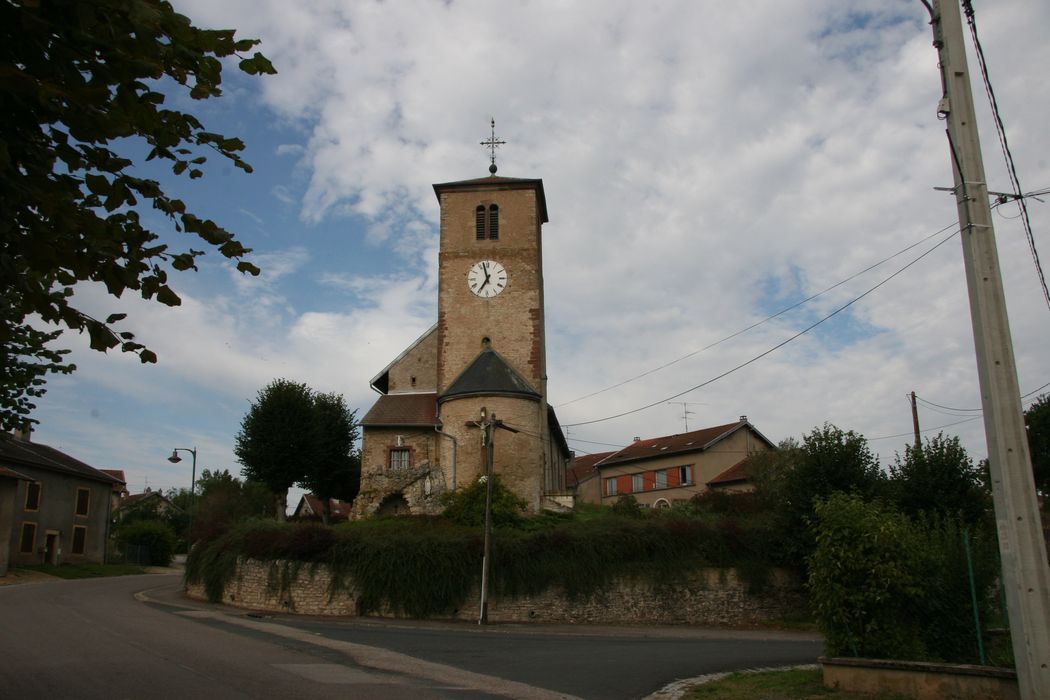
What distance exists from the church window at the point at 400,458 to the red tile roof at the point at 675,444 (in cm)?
2120

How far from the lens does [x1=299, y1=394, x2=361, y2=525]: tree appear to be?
3962 cm

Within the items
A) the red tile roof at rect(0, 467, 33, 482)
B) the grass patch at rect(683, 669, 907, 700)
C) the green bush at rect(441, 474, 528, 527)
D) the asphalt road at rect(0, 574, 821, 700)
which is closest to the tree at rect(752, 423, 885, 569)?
the asphalt road at rect(0, 574, 821, 700)

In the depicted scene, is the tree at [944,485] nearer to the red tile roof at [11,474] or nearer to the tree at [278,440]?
the tree at [278,440]

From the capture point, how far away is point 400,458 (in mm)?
33281

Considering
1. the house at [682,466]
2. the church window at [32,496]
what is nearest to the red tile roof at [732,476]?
the house at [682,466]

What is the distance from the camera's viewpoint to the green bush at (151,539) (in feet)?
173

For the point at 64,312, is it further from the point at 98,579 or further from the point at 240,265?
the point at 98,579

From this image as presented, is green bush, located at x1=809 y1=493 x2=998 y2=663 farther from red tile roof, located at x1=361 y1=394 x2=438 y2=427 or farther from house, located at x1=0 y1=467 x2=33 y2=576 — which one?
house, located at x1=0 y1=467 x2=33 y2=576

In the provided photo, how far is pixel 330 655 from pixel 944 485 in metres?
18.7

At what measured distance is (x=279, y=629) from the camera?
2003 centimetres

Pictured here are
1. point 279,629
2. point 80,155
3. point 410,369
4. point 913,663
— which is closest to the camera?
point 80,155

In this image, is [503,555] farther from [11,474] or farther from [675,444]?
[675,444]

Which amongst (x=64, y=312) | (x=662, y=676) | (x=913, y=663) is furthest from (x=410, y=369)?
(x=64, y=312)

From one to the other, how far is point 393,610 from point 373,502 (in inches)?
276
